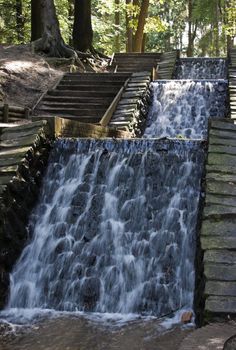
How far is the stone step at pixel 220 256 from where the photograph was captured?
520 cm

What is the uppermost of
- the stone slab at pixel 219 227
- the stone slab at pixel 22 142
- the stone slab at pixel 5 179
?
the stone slab at pixel 22 142

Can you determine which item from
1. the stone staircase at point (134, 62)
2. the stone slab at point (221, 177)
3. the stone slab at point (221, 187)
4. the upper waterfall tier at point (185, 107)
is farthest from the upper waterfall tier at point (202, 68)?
the stone slab at point (221, 187)

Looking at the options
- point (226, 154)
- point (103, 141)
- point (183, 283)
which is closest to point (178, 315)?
point (183, 283)

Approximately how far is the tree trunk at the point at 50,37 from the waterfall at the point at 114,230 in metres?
8.92

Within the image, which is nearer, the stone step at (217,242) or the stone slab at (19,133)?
the stone step at (217,242)

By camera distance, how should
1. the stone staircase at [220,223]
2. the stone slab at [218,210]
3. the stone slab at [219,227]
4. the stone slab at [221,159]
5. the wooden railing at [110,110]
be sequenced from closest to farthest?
the stone staircase at [220,223]
the stone slab at [219,227]
the stone slab at [218,210]
the stone slab at [221,159]
the wooden railing at [110,110]

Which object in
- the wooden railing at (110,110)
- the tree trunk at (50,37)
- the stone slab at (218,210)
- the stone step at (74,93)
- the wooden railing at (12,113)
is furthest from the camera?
the tree trunk at (50,37)

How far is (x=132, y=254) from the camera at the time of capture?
6680 mm

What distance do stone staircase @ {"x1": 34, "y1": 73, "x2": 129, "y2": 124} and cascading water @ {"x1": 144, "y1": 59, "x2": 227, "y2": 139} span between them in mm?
1306

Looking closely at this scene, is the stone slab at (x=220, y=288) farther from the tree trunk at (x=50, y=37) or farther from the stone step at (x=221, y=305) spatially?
the tree trunk at (x=50, y=37)

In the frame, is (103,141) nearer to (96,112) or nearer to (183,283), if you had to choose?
(183,283)

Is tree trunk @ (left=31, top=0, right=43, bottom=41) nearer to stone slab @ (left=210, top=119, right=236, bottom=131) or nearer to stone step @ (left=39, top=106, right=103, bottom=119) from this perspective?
stone step @ (left=39, top=106, right=103, bottom=119)

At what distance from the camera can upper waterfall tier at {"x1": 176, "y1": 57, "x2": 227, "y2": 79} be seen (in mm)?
17203

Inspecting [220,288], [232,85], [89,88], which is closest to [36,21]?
[89,88]
